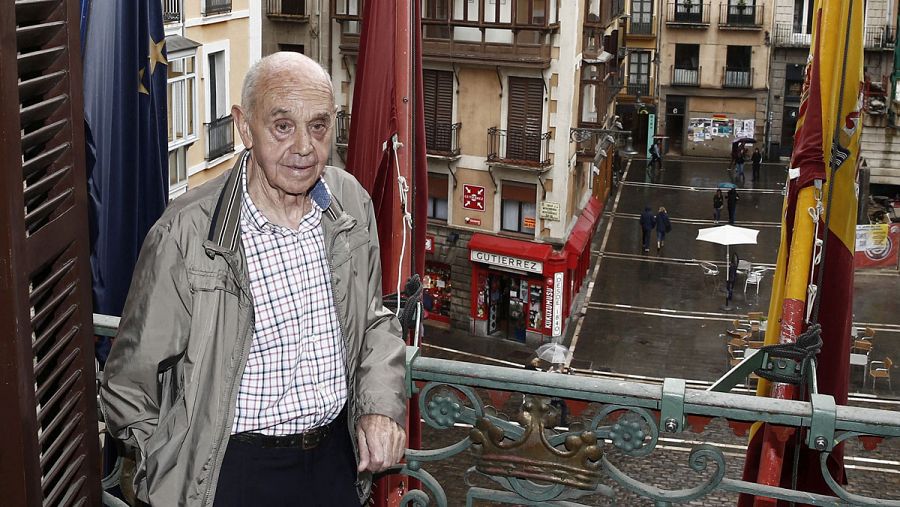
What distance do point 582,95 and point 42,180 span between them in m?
34.2

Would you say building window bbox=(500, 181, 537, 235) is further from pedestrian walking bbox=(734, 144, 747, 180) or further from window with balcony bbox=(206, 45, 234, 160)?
pedestrian walking bbox=(734, 144, 747, 180)

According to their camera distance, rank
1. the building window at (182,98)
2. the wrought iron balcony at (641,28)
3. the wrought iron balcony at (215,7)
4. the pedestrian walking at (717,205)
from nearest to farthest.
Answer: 1. the building window at (182,98)
2. the wrought iron balcony at (215,7)
3. the pedestrian walking at (717,205)
4. the wrought iron balcony at (641,28)

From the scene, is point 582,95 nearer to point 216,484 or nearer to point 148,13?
point 148,13

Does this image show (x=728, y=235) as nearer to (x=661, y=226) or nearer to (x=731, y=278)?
(x=731, y=278)

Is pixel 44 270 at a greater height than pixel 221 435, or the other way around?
pixel 44 270

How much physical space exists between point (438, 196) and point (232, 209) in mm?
32866

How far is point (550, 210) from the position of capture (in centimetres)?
Answer: 3484

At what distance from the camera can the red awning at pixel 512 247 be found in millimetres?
34250

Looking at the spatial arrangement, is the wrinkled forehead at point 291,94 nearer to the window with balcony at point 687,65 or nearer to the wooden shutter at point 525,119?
the wooden shutter at point 525,119

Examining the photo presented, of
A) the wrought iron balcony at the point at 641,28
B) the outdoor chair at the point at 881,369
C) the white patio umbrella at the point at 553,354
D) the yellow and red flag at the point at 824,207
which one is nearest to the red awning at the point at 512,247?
the white patio umbrella at the point at 553,354

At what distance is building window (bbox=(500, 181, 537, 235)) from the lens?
1394 inches

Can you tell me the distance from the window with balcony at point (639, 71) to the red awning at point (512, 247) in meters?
23.3

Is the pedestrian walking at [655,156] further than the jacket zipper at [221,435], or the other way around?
the pedestrian walking at [655,156]

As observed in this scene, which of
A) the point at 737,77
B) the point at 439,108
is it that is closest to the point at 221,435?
the point at 439,108
